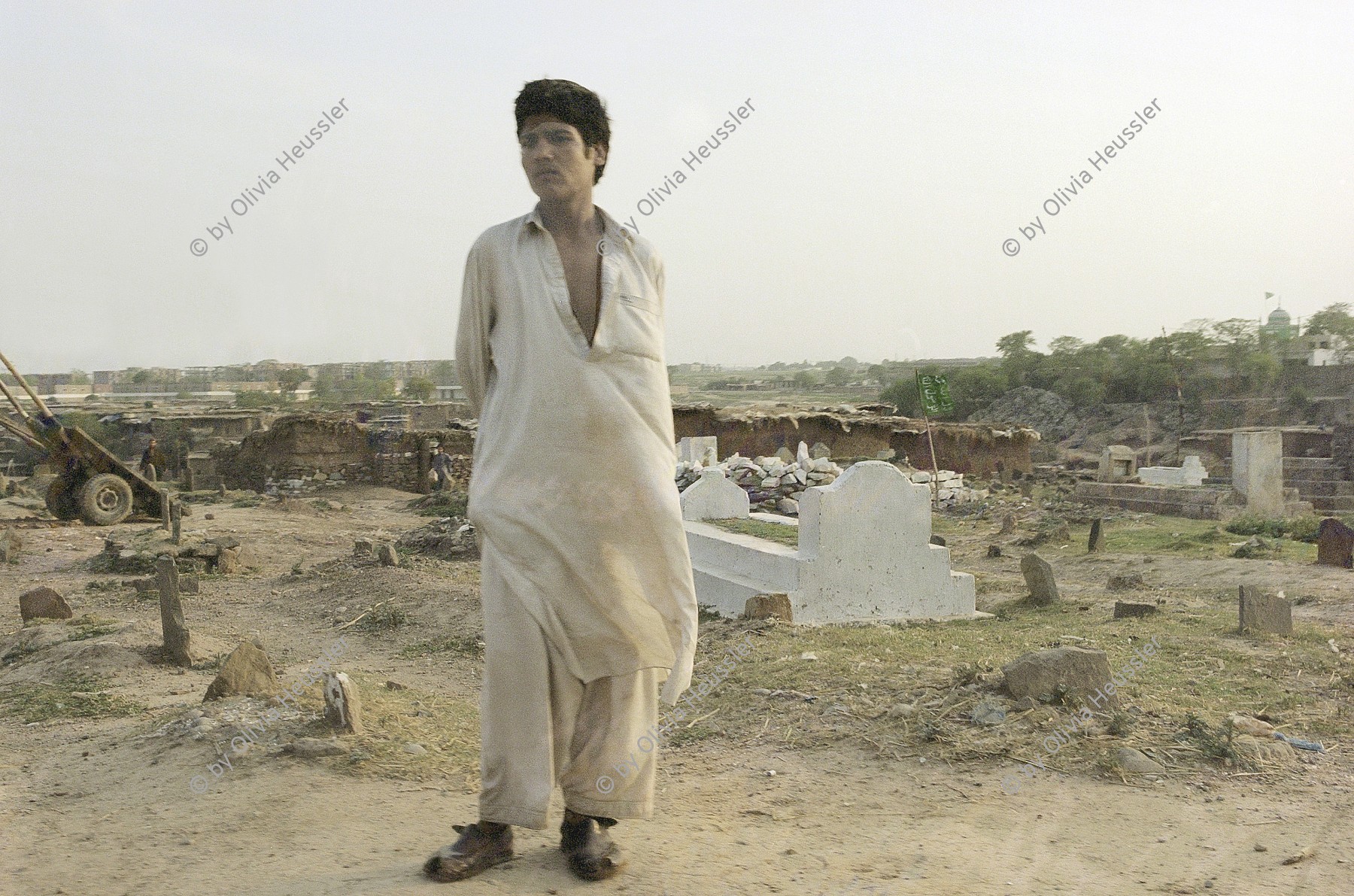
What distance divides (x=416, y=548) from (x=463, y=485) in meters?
11.6

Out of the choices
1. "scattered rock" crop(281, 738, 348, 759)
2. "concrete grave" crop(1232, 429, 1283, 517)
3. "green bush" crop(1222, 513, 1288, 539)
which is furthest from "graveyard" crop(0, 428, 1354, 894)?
"concrete grave" crop(1232, 429, 1283, 517)

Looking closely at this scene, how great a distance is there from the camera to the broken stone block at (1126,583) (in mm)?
9680

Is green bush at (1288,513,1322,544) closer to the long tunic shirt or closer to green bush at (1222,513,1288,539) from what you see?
green bush at (1222,513,1288,539)

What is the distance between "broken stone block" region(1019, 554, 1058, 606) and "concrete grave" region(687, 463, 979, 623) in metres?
0.97

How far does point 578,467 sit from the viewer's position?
2832 mm

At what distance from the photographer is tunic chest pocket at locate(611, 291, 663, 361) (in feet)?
9.51

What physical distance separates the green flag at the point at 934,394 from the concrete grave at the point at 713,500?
768cm

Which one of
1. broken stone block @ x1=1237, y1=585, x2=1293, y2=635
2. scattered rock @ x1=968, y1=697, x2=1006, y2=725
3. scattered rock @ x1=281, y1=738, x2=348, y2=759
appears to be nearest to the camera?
scattered rock @ x1=281, y1=738, x2=348, y2=759

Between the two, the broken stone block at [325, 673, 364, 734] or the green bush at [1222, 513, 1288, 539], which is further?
the green bush at [1222, 513, 1288, 539]

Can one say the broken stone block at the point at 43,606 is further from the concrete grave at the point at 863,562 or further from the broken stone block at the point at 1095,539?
the broken stone block at the point at 1095,539

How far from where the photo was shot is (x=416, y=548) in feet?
41.7

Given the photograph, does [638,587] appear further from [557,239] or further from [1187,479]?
[1187,479]

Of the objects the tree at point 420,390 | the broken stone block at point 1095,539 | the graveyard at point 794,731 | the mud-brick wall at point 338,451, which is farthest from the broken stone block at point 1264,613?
the tree at point 420,390

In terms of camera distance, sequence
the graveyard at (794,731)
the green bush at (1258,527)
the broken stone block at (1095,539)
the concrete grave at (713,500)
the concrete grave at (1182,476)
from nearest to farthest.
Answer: the graveyard at (794,731)
the concrete grave at (713,500)
the broken stone block at (1095,539)
the green bush at (1258,527)
the concrete grave at (1182,476)
